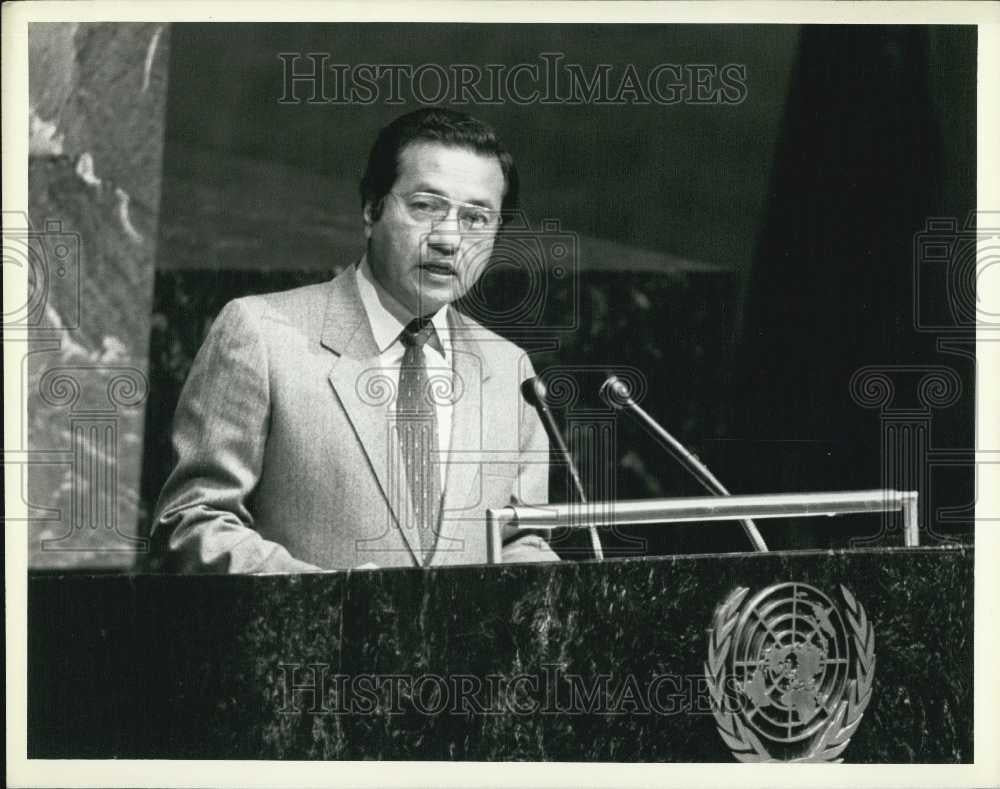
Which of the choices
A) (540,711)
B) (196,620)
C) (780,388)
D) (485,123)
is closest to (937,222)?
(780,388)

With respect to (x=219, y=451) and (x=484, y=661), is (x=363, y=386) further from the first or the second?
(x=484, y=661)

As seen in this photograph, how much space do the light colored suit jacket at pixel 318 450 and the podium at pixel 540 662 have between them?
0.29 meters

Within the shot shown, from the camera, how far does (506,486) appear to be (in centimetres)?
380

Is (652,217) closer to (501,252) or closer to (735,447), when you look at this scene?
(501,252)

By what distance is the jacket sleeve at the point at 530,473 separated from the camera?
3746 mm

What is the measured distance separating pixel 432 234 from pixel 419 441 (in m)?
0.62

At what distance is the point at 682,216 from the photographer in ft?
12.8

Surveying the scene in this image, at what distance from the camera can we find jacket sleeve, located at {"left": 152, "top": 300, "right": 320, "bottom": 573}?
3717mm

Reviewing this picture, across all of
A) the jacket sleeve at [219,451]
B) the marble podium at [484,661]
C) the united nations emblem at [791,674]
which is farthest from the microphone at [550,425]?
the jacket sleeve at [219,451]

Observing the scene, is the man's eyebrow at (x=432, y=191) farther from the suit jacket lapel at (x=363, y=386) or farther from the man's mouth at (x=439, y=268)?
the suit jacket lapel at (x=363, y=386)

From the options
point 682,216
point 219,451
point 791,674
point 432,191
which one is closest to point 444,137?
point 432,191

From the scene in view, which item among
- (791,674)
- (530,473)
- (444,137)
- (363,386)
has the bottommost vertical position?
(791,674)

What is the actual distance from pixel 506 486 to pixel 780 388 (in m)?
0.87

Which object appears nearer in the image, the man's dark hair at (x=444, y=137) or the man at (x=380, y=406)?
the man at (x=380, y=406)
